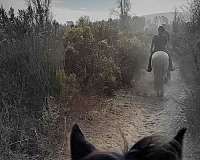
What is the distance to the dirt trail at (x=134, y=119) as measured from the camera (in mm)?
7945

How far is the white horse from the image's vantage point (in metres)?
12.4

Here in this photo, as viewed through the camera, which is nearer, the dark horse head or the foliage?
the dark horse head

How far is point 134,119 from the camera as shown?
391 inches

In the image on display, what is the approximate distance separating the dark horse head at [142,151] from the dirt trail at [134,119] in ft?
15.7

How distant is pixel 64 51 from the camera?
418 inches

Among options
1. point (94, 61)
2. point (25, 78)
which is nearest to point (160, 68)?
point (94, 61)

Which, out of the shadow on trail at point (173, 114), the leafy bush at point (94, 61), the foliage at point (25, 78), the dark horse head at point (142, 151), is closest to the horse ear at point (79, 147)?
the dark horse head at point (142, 151)

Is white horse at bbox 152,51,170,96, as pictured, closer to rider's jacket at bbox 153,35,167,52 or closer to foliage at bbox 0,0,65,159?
rider's jacket at bbox 153,35,167,52

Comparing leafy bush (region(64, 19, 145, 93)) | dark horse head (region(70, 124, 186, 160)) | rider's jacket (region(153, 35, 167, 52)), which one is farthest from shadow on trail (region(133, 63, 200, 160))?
dark horse head (region(70, 124, 186, 160))

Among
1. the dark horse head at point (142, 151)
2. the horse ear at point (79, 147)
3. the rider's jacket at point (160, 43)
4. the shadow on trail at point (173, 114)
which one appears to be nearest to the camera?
the dark horse head at point (142, 151)

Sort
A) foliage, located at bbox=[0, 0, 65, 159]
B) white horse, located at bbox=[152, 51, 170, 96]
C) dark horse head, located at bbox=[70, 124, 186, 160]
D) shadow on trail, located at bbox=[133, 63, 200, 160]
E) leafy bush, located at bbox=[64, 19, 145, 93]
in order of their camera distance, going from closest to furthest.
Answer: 1. dark horse head, located at bbox=[70, 124, 186, 160]
2. foliage, located at bbox=[0, 0, 65, 159]
3. shadow on trail, located at bbox=[133, 63, 200, 160]
4. leafy bush, located at bbox=[64, 19, 145, 93]
5. white horse, located at bbox=[152, 51, 170, 96]

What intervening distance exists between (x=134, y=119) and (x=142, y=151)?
26.4ft

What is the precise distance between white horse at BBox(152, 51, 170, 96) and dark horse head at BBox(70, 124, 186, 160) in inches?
→ 408

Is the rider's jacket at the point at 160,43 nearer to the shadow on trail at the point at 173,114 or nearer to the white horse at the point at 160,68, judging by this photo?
the white horse at the point at 160,68
